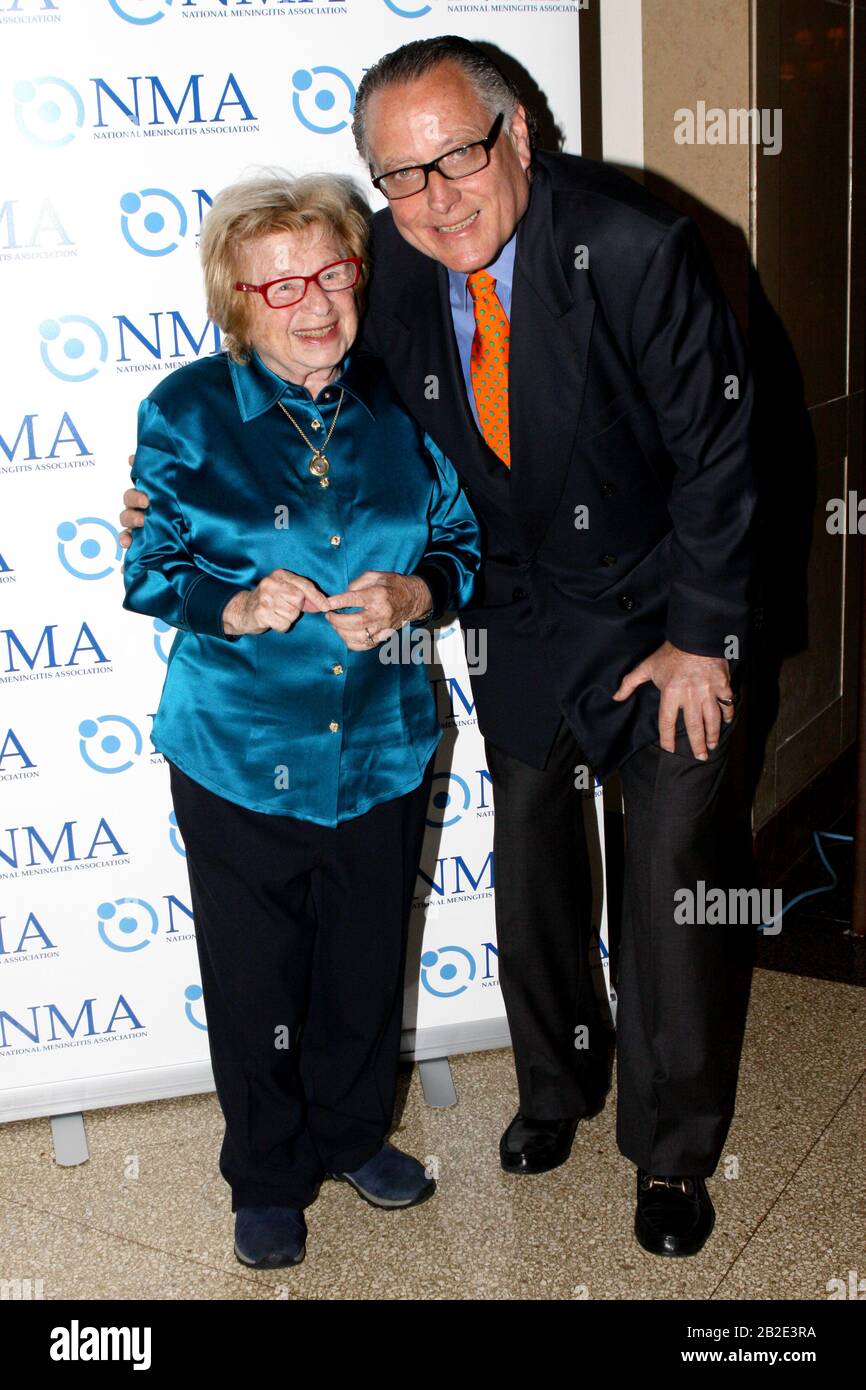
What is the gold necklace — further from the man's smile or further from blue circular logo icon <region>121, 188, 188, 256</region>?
blue circular logo icon <region>121, 188, 188, 256</region>

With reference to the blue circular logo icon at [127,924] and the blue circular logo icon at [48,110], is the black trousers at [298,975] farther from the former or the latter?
the blue circular logo icon at [48,110]

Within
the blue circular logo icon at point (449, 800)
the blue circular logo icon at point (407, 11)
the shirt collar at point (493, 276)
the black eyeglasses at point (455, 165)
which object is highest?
the blue circular logo icon at point (407, 11)

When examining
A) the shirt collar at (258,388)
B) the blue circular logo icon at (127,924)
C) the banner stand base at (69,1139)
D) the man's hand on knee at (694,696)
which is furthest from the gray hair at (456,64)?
the banner stand base at (69,1139)

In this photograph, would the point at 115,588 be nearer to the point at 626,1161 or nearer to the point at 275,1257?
the point at 275,1257

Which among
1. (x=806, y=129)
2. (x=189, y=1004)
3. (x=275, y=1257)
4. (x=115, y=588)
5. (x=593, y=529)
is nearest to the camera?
(x=593, y=529)

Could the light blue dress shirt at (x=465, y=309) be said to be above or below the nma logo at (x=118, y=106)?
below

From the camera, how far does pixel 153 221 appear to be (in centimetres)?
229

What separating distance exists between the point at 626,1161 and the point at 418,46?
1.89 m

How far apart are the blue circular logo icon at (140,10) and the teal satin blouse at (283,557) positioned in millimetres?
634

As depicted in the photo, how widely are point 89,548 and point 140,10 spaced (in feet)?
2.89

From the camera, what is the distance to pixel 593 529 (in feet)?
6.92

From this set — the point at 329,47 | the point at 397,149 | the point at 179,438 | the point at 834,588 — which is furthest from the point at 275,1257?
the point at 834,588

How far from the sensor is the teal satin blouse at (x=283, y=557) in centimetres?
200

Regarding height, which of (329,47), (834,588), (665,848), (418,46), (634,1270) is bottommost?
(634,1270)
